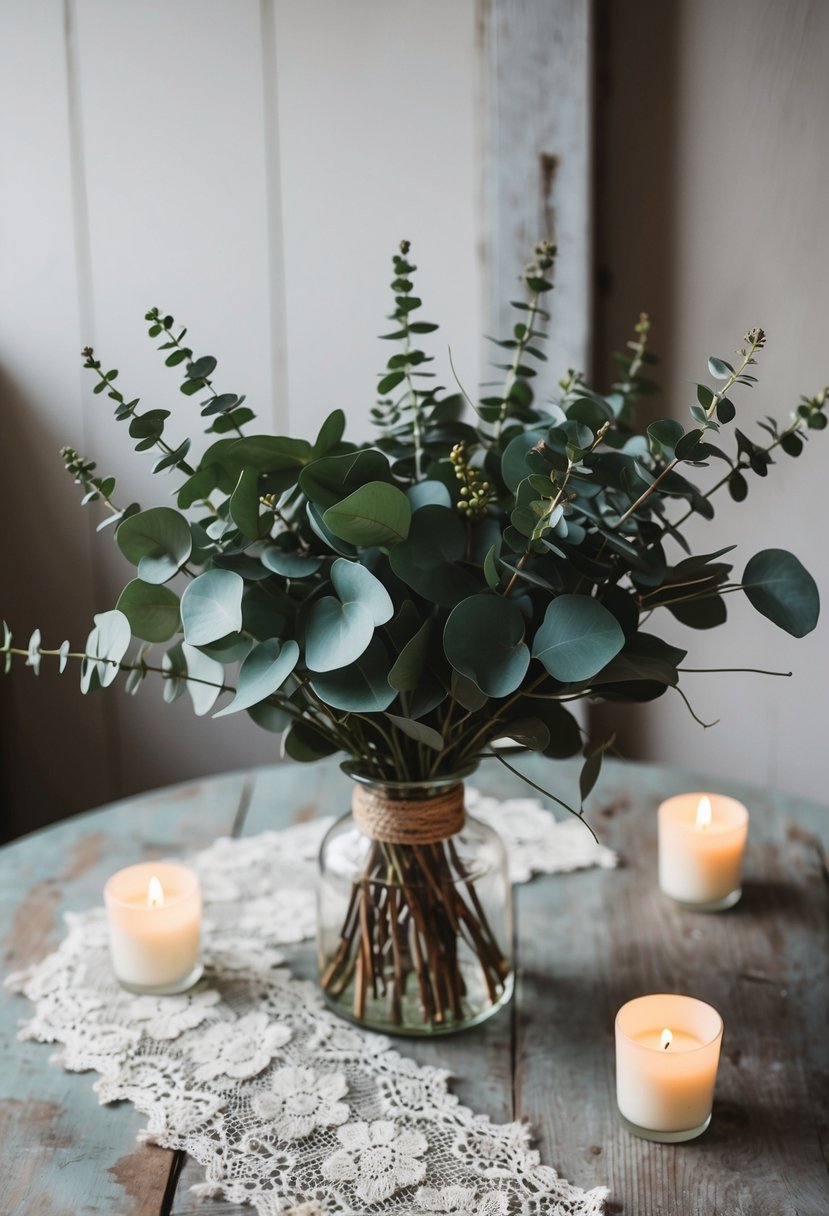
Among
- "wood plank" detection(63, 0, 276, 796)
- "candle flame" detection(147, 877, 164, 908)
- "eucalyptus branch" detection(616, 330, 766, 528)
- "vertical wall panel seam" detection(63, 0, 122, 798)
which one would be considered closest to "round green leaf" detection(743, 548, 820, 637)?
"eucalyptus branch" detection(616, 330, 766, 528)

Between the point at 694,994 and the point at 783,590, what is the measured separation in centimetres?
36

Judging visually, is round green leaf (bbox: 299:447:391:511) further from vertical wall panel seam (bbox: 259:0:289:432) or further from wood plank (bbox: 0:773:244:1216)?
vertical wall panel seam (bbox: 259:0:289:432)

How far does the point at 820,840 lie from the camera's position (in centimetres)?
115

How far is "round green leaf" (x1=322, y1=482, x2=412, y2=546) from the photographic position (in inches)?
Result: 26.6

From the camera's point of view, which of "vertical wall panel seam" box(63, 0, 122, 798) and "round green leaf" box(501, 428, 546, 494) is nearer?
"round green leaf" box(501, 428, 546, 494)

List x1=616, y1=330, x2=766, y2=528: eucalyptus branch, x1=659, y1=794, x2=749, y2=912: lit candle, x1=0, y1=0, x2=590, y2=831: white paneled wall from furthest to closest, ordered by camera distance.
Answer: x1=0, y1=0, x2=590, y2=831: white paneled wall → x1=659, y1=794, x2=749, y2=912: lit candle → x1=616, y1=330, x2=766, y2=528: eucalyptus branch

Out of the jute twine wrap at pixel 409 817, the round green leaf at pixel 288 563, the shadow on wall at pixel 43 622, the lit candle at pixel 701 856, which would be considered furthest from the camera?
the shadow on wall at pixel 43 622

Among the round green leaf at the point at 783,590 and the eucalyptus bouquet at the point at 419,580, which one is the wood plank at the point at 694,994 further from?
the round green leaf at the point at 783,590

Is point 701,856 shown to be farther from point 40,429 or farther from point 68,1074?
point 40,429

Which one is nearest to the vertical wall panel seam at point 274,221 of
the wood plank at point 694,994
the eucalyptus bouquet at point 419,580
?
the wood plank at point 694,994

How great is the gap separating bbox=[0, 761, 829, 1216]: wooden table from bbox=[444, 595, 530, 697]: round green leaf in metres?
0.32

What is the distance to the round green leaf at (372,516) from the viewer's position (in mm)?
676

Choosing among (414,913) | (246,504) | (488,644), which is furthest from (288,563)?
(414,913)

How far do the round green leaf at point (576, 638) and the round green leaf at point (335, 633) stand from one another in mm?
109
